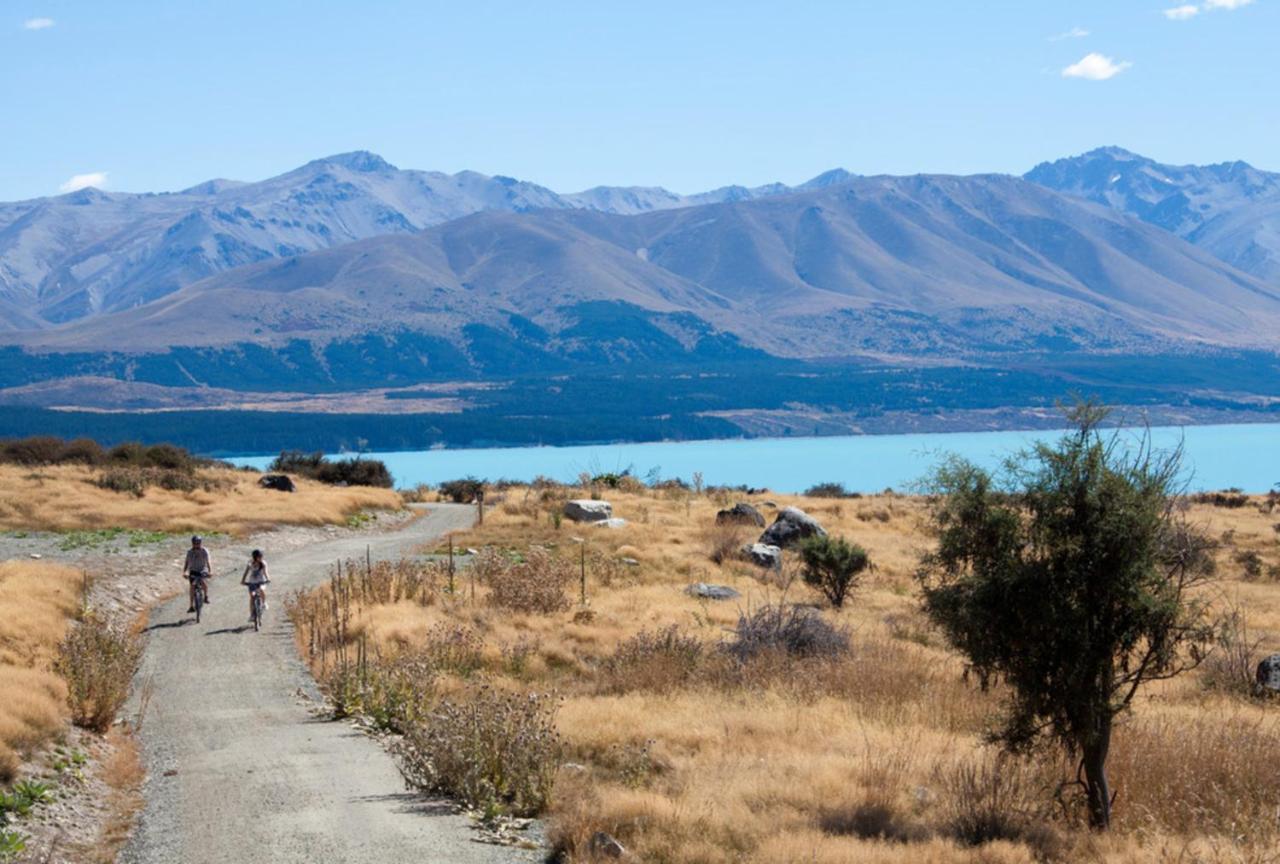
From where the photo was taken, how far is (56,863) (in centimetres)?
955

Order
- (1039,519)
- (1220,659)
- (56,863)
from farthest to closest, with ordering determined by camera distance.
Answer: (1220,659)
(1039,519)
(56,863)

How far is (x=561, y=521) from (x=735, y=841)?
3068 cm

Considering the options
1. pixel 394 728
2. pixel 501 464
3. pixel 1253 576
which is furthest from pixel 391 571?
pixel 501 464

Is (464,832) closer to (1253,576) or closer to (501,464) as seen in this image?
(1253,576)

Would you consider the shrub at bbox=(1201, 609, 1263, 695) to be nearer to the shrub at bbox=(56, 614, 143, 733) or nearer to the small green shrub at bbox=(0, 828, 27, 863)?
the shrub at bbox=(56, 614, 143, 733)

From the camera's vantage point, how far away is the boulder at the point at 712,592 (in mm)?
25516

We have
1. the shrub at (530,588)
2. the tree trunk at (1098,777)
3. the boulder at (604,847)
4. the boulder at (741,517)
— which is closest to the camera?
the boulder at (604,847)

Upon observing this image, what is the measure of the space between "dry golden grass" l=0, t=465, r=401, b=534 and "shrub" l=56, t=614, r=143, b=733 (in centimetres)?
2011

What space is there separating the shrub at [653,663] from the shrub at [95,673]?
241 inches

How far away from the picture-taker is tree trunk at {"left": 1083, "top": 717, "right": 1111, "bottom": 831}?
10.1 metres

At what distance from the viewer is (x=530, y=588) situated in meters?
23.3

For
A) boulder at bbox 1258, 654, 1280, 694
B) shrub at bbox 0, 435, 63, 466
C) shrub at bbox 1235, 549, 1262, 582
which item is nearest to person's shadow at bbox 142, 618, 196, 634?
boulder at bbox 1258, 654, 1280, 694

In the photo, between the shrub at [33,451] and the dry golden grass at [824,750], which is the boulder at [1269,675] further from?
the shrub at [33,451]

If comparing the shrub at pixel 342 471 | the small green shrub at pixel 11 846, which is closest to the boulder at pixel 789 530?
the small green shrub at pixel 11 846
